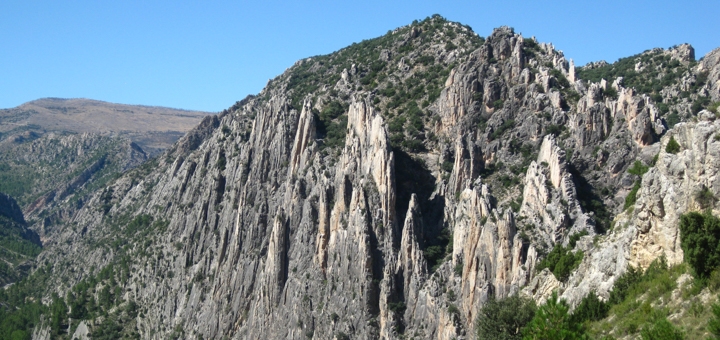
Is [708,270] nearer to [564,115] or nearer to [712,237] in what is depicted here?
[712,237]

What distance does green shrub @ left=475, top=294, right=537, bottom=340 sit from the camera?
166ft

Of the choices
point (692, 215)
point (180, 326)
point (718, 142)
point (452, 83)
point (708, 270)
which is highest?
point (452, 83)

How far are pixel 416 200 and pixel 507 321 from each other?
113 ft

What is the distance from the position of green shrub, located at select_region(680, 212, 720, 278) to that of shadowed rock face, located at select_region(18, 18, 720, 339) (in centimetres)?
226

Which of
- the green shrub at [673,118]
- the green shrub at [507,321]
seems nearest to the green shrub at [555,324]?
the green shrub at [507,321]

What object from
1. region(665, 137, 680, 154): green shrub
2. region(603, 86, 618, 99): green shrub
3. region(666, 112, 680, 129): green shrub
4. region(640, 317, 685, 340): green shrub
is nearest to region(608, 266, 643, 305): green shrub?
region(640, 317, 685, 340): green shrub

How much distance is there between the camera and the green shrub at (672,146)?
124ft

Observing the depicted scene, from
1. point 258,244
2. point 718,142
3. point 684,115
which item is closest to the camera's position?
point 718,142

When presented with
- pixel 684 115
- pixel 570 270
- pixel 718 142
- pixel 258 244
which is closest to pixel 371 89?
pixel 258 244

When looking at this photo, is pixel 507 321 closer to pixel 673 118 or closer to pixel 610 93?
pixel 610 93

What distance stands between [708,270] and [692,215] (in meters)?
3.11

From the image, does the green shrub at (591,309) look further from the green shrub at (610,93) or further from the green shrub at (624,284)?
the green shrub at (610,93)

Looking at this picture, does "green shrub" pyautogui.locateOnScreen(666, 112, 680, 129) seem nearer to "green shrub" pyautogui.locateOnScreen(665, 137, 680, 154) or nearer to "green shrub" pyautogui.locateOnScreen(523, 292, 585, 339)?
"green shrub" pyautogui.locateOnScreen(665, 137, 680, 154)

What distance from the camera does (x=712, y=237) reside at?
31.3 metres
